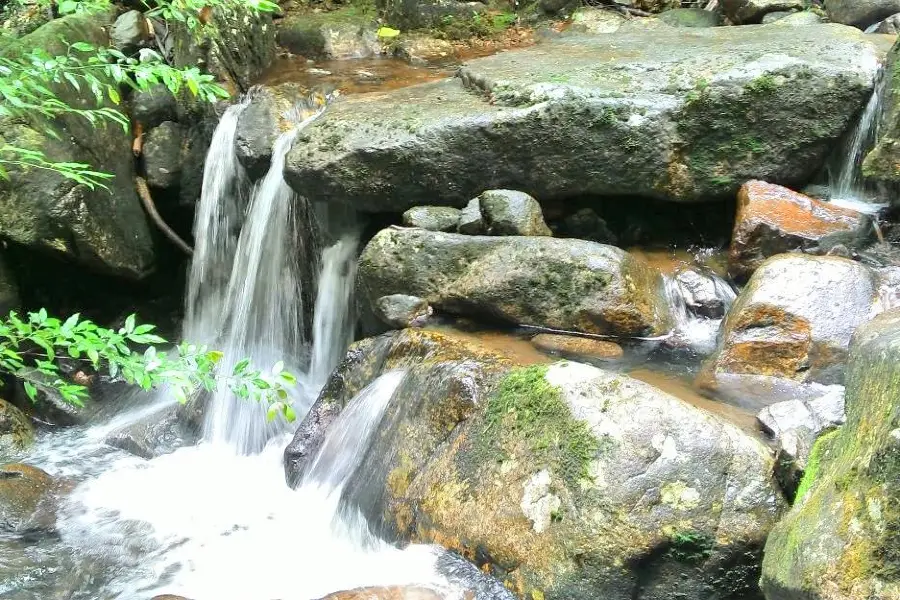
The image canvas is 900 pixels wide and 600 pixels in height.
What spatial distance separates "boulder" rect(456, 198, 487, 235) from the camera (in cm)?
530

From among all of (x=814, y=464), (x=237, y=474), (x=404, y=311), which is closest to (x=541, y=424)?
(x=814, y=464)

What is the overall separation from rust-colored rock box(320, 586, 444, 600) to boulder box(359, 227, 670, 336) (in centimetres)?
215

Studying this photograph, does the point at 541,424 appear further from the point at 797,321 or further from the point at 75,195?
the point at 75,195

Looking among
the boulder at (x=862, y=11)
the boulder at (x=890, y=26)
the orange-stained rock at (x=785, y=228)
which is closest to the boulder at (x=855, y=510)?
the orange-stained rock at (x=785, y=228)

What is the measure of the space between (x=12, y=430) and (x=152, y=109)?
3.27m

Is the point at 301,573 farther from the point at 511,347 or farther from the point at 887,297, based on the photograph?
the point at 887,297

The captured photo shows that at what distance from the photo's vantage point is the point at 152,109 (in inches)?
286

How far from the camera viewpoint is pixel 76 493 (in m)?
5.08

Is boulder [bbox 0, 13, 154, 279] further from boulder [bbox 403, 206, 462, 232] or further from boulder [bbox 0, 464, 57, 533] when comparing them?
boulder [bbox 403, 206, 462, 232]

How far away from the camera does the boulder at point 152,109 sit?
7262mm

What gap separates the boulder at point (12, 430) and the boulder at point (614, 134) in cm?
285

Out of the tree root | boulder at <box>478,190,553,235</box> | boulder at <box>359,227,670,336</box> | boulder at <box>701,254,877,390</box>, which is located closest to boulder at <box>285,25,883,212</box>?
boulder at <box>478,190,553,235</box>

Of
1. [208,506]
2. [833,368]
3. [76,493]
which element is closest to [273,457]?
[208,506]

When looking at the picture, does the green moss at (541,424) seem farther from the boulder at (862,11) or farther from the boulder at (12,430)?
the boulder at (862,11)
